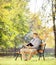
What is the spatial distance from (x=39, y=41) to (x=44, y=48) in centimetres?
10

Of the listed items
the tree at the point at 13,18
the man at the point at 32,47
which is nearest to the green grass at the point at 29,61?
the man at the point at 32,47

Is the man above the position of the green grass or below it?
above

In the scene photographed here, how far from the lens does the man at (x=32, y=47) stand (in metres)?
2.66

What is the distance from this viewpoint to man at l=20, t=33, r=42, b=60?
266 cm

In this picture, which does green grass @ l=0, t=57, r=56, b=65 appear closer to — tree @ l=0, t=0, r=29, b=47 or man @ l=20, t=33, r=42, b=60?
man @ l=20, t=33, r=42, b=60

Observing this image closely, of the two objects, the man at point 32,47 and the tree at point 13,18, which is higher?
the tree at point 13,18

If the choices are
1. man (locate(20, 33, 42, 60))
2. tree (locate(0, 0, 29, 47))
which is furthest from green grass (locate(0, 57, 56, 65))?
tree (locate(0, 0, 29, 47))

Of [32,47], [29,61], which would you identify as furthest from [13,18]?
[29,61]

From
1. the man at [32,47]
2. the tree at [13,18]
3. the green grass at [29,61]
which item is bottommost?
the green grass at [29,61]

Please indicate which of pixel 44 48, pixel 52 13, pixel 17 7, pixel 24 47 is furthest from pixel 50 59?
pixel 17 7

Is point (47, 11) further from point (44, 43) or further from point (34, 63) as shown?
point (34, 63)

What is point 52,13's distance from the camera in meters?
2.68

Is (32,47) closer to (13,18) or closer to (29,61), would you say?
(29,61)

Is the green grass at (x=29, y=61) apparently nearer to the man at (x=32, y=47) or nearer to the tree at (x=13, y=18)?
the man at (x=32, y=47)
